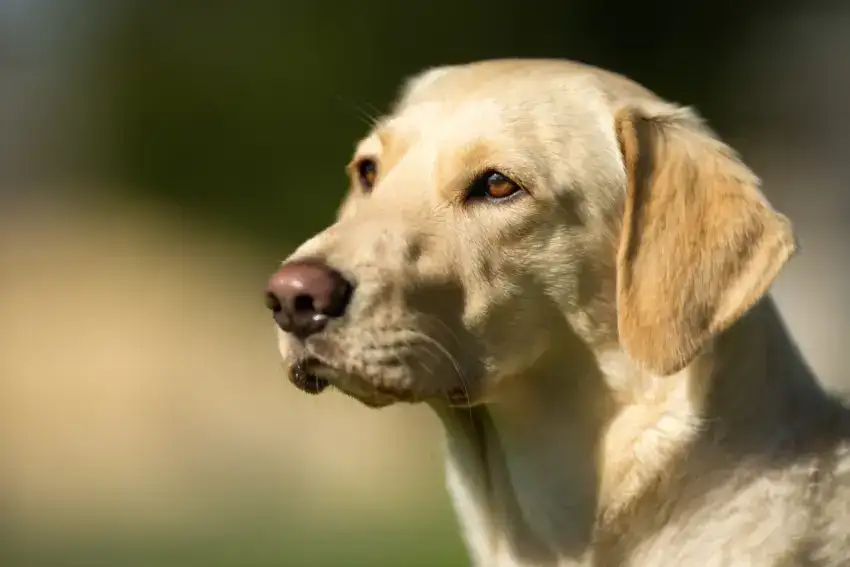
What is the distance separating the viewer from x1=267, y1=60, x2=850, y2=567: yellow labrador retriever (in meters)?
1.07

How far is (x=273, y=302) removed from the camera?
1.01 m

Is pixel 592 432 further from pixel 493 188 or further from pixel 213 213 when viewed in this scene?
pixel 213 213

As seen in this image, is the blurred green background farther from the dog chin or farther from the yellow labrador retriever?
the dog chin

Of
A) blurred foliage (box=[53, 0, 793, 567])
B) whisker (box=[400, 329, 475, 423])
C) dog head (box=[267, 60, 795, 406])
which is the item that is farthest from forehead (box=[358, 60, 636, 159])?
blurred foliage (box=[53, 0, 793, 567])

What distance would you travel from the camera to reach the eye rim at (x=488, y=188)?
3.79ft

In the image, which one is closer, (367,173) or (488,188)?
(488,188)

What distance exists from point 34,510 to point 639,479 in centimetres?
294

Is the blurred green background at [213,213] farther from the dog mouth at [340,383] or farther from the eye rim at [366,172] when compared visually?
the dog mouth at [340,383]

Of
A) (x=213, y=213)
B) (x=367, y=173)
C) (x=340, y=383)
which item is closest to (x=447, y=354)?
(x=340, y=383)

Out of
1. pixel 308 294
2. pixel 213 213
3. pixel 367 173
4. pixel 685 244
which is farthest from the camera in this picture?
pixel 213 213

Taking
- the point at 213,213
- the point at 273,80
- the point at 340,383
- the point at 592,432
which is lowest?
the point at 592,432

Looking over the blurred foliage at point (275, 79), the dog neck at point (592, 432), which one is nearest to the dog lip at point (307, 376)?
the dog neck at point (592, 432)

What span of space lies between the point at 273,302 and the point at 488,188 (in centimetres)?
32

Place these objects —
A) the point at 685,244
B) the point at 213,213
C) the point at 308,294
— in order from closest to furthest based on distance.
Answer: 1. the point at 308,294
2. the point at 685,244
3. the point at 213,213
